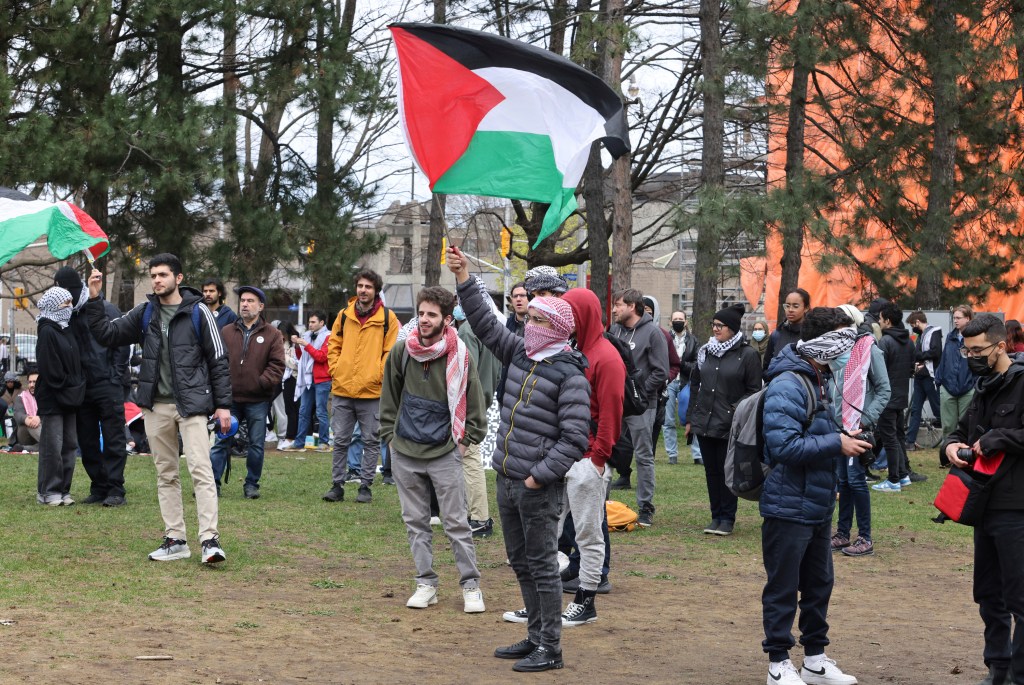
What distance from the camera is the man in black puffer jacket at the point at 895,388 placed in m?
13.6

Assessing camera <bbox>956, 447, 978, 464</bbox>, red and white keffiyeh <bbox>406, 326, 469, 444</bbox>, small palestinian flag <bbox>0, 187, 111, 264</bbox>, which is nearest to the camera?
camera <bbox>956, 447, 978, 464</bbox>

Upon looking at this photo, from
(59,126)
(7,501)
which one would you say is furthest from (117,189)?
(7,501)

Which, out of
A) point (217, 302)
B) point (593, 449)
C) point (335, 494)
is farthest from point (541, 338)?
point (217, 302)

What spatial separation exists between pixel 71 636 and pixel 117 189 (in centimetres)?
1346

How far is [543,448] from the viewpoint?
623cm

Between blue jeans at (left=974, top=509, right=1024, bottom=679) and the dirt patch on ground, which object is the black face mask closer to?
blue jeans at (left=974, top=509, right=1024, bottom=679)

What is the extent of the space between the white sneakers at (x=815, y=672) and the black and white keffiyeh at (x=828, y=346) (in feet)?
4.79

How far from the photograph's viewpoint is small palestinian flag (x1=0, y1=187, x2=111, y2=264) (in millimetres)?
10461

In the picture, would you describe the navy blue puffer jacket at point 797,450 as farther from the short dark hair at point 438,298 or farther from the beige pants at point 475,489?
the beige pants at point 475,489

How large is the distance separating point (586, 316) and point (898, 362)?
811 centimetres

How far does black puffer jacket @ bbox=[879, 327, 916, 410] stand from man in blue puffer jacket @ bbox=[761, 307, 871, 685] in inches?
315

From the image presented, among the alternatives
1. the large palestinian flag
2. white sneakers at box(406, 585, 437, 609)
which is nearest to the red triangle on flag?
the large palestinian flag

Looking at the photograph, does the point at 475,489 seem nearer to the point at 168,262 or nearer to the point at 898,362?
the point at 168,262

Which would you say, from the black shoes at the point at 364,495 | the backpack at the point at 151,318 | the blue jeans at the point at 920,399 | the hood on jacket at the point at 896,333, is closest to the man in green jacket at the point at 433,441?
the backpack at the point at 151,318
